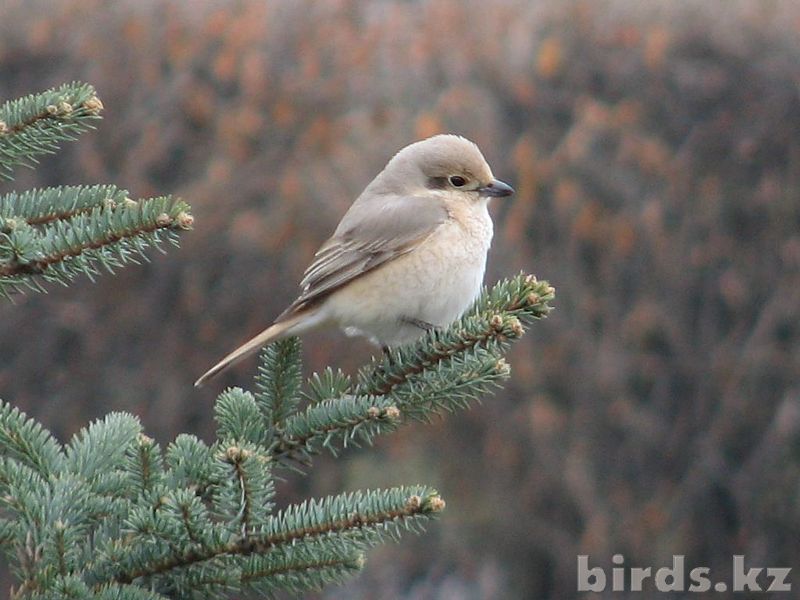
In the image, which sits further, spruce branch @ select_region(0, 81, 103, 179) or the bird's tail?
the bird's tail

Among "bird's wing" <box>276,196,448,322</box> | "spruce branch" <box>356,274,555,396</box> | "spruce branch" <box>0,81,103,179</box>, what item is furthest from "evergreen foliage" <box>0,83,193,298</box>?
"bird's wing" <box>276,196,448,322</box>

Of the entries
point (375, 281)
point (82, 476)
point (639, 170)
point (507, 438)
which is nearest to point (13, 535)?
point (82, 476)

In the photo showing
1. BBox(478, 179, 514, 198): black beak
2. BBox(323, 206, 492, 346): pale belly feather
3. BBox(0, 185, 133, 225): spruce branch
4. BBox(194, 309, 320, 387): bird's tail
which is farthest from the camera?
BBox(478, 179, 514, 198): black beak

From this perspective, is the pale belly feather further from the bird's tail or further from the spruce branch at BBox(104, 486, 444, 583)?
the spruce branch at BBox(104, 486, 444, 583)

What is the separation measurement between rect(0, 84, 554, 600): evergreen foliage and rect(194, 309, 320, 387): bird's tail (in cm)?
55

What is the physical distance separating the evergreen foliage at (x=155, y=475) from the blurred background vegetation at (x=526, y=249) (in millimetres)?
3182

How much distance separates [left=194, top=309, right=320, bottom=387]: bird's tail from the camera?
3.26 meters

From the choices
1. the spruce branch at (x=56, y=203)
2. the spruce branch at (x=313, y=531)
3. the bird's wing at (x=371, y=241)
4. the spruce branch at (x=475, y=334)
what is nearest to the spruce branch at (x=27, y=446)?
the spruce branch at (x=313, y=531)

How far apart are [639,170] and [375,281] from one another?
2657mm

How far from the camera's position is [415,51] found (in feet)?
20.7

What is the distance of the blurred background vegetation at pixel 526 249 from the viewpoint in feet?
19.2

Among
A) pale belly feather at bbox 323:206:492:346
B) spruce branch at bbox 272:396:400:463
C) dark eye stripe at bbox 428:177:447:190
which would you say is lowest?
spruce branch at bbox 272:396:400:463

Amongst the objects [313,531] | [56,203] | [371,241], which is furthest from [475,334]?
[371,241]

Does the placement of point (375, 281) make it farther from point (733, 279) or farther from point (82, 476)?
point (733, 279)
